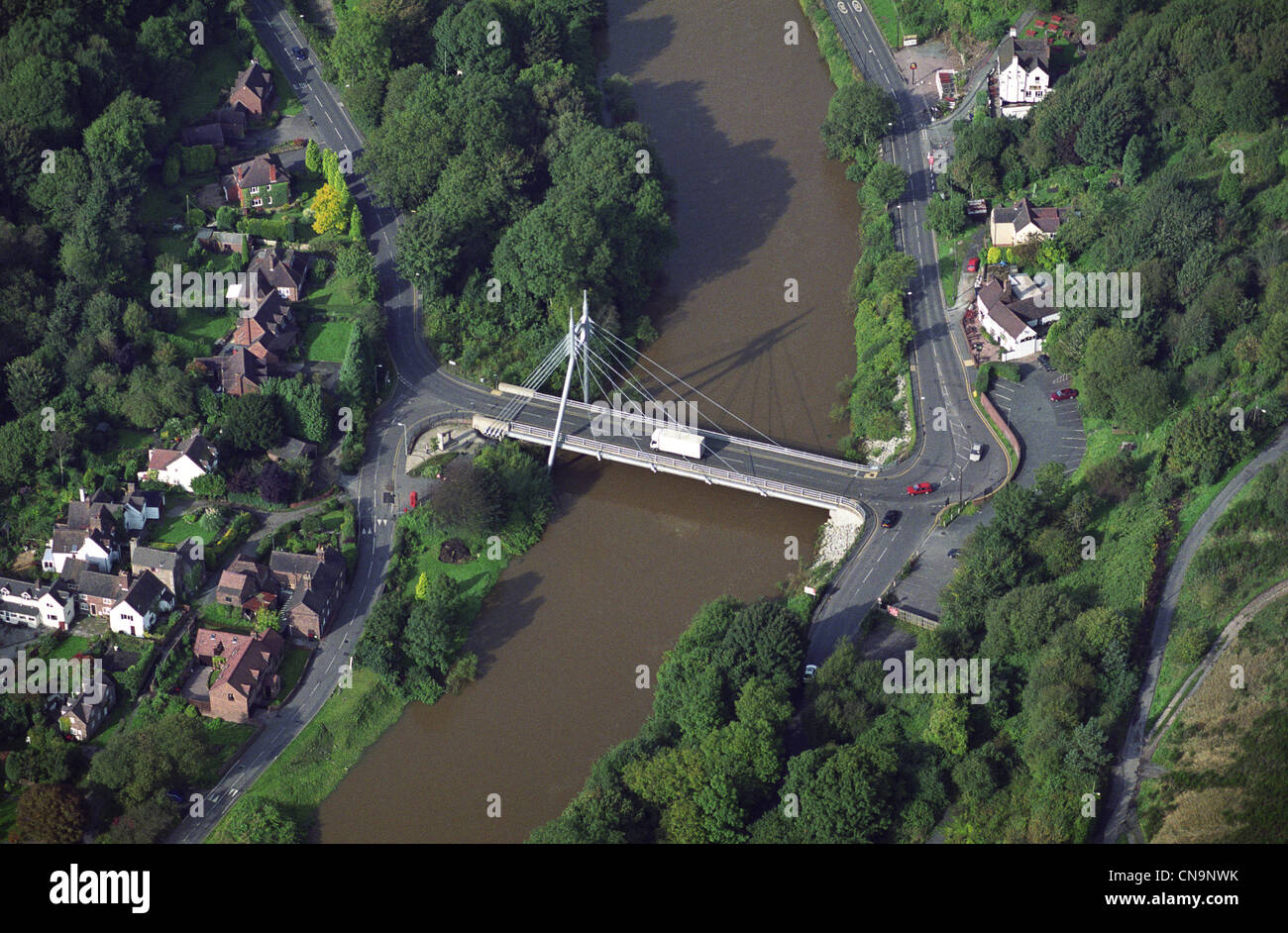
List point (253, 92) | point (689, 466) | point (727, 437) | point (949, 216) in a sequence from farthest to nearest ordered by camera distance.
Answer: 1. point (253, 92)
2. point (949, 216)
3. point (727, 437)
4. point (689, 466)

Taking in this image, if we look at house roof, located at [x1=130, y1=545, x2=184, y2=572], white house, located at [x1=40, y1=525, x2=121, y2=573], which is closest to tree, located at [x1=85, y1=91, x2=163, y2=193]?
white house, located at [x1=40, y1=525, x2=121, y2=573]

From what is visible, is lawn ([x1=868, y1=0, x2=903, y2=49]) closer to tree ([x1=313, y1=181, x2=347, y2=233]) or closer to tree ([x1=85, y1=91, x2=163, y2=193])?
tree ([x1=313, y1=181, x2=347, y2=233])

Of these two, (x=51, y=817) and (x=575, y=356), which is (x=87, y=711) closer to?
(x=51, y=817)

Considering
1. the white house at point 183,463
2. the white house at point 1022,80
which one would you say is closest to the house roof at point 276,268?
the white house at point 183,463

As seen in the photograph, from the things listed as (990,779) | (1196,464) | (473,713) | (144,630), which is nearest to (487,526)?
(473,713)

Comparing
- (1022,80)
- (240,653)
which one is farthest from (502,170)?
(240,653)

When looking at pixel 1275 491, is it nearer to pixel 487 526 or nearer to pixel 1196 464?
pixel 1196 464
